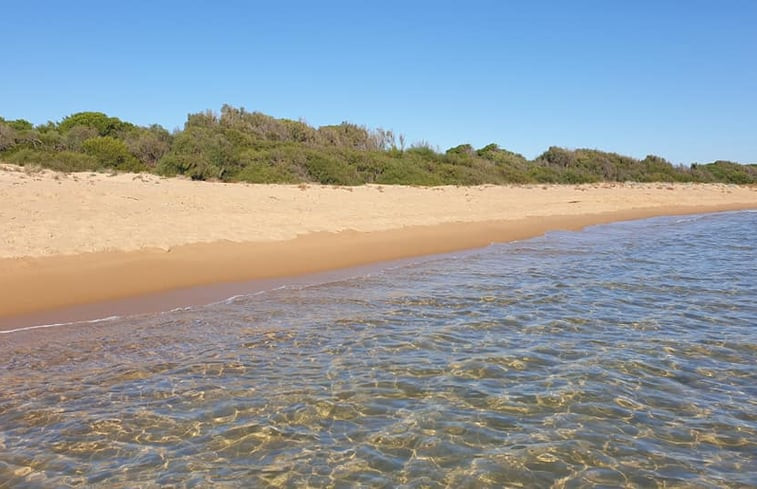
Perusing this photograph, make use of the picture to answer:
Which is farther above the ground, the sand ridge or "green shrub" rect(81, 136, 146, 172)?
"green shrub" rect(81, 136, 146, 172)

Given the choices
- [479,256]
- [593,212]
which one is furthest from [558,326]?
[593,212]

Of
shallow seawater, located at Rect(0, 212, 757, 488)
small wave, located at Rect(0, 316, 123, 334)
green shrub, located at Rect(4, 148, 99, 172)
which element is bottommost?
shallow seawater, located at Rect(0, 212, 757, 488)

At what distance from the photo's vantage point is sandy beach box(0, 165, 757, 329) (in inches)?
341

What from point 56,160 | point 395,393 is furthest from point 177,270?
point 56,160

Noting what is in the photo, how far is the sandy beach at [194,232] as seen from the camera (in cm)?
867

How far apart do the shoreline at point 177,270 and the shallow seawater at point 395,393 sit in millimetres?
707

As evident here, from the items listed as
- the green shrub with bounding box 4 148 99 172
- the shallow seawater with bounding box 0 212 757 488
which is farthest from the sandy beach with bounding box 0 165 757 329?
the shallow seawater with bounding box 0 212 757 488

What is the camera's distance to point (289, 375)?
5609 millimetres

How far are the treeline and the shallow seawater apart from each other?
55.0ft

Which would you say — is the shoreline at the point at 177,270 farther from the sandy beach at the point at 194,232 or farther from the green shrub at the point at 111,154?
the green shrub at the point at 111,154

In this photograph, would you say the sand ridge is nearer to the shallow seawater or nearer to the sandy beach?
the sandy beach

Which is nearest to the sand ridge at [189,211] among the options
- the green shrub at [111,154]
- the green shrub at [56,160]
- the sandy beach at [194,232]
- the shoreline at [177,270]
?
the sandy beach at [194,232]

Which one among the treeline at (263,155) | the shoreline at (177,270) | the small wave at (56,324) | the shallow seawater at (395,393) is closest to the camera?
the shallow seawater at (395,393)

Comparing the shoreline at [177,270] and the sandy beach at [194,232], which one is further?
the sandy beach at [194,232]
